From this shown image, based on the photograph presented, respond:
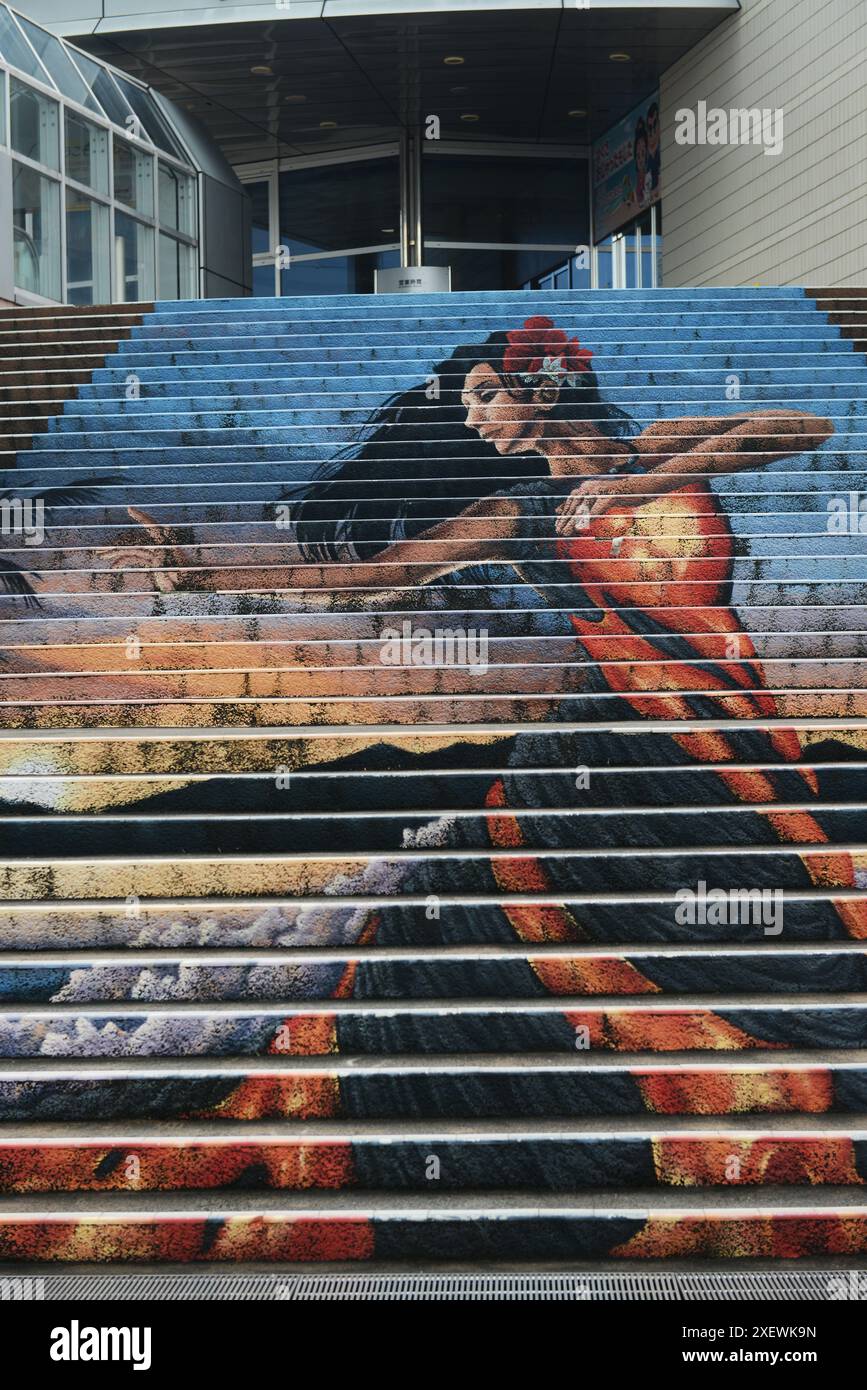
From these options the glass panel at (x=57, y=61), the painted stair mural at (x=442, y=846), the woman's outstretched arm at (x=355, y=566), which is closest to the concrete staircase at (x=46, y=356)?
the painted stair mural at (x=442, y=846)

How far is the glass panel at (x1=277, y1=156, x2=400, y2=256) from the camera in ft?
67.9

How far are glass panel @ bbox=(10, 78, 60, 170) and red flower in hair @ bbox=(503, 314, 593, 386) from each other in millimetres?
6813

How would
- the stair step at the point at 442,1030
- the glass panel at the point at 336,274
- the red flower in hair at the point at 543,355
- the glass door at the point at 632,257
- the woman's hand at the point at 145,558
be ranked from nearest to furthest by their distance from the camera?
1. the stair step at the point at 442,1030
2. the woman's hand at the point at 145,558
3. the red flower in hair at the point at 543,355
4. the glass door at the point at 632,257
5. the glass panel at the point at 336,274

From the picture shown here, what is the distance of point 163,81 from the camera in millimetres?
17562

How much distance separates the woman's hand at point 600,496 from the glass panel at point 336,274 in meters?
14.7

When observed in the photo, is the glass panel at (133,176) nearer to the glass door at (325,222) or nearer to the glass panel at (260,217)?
the glass door at (325,222)

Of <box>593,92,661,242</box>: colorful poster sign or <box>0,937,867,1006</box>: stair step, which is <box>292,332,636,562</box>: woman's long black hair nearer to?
<box>0,937,867,1006</box>: stair step

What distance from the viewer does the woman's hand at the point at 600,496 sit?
7.02 m

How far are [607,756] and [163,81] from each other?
51.6 feet

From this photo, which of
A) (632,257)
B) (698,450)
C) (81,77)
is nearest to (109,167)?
(81,77)

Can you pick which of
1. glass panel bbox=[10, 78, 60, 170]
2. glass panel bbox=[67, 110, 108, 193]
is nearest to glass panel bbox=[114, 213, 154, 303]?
glass panel bbox=[67, 110, 108, 193]

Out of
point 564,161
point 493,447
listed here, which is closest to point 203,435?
point 493,447

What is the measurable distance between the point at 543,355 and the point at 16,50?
7.93m

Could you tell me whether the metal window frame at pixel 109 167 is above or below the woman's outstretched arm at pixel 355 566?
above
